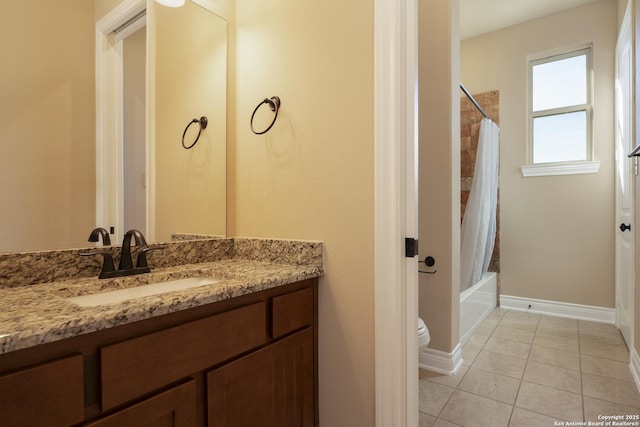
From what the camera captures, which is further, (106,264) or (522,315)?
(522,315)

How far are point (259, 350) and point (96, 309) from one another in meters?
0.50

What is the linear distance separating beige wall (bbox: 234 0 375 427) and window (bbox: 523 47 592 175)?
2.98m

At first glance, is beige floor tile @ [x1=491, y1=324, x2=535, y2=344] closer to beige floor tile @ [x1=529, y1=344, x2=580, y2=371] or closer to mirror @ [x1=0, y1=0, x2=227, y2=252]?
beige floor tile @ [x1=529, y1=344, x2=580, y2=371]

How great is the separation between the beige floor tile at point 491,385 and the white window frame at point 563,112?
87.5 inches

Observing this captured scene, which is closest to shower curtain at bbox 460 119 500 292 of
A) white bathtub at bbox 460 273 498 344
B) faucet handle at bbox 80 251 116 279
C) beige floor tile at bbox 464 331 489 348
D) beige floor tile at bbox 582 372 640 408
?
white bathtub at bbox 460 273 498 344

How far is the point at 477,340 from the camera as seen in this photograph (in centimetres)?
264

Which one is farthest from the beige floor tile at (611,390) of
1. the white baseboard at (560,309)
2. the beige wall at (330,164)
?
the beige wall at (330,164)

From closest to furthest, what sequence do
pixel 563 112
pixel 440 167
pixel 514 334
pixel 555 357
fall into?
1. pixel 440 167
2. pixel 555 357
3. pixel 514 334
4. pixel 563 112

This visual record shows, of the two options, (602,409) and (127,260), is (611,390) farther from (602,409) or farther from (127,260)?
(127,260)

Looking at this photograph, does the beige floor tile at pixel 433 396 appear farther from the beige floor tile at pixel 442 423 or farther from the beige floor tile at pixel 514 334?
the beige floor tile at pixel 514 334

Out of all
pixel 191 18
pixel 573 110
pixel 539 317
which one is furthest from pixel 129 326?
pixel 573 110

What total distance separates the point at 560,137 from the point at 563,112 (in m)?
0.25

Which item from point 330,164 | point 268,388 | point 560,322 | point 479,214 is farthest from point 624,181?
point 268,388

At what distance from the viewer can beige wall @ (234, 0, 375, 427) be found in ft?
3.99
